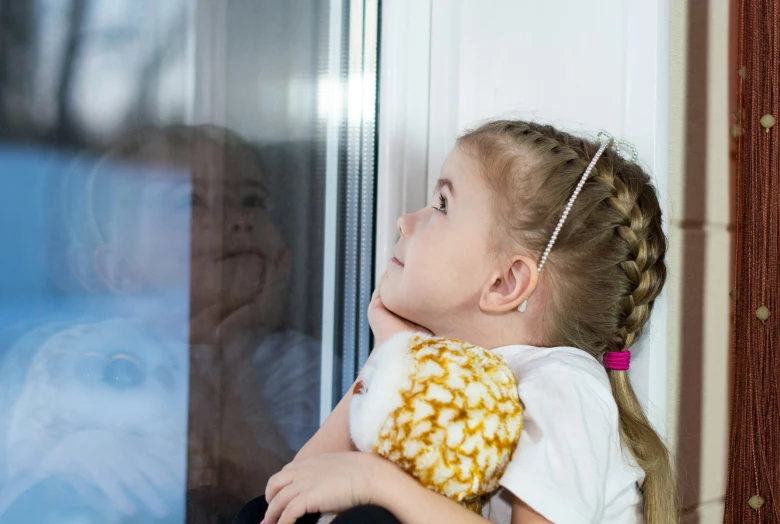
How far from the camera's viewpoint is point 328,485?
2.67 ft

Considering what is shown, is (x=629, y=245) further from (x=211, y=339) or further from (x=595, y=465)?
(x=211, y=339)

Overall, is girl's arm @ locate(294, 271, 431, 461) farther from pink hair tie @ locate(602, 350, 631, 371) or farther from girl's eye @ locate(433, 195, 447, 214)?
pink hair tie @ locate(602, 350, 631, 371)

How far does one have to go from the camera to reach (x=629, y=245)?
Result: 101cm

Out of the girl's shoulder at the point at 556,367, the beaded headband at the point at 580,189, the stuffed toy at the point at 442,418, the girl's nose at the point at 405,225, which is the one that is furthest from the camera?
the girl's nose at the point at 405,225

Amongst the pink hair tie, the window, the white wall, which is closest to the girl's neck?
the pink hair tie

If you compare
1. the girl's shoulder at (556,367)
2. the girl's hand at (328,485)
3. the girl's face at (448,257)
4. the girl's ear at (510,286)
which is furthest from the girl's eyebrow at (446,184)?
the girl's hand at (328,485)

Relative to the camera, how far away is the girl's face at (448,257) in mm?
1037

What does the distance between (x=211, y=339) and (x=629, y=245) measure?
0.65m

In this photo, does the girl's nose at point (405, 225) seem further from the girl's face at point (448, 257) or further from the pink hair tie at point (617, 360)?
the pink hair tie at point (617, 360)

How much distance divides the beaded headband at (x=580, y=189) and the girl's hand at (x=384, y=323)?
19cm

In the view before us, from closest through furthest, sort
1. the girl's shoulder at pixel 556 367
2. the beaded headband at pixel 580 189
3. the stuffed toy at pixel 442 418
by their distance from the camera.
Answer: the stuffed toy at pixel 442 418, the girl's shoulder at pixel 556 367, the beaded headband at pixel 580 189

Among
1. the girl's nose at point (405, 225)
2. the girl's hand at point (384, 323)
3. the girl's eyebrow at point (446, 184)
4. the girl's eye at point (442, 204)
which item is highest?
the girl's eyebrow at point (446, 184)

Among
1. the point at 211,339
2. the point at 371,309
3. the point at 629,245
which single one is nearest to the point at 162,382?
the point at 211,339

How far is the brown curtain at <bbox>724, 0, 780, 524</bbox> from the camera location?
43.4 inches
